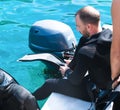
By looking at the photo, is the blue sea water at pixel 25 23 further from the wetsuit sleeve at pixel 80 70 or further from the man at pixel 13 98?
the man at pixel 13 98

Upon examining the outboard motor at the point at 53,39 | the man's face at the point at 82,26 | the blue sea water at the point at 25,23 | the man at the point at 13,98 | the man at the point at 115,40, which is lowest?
the blue sea water at the point at 25,23

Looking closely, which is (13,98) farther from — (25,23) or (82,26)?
(25,23)

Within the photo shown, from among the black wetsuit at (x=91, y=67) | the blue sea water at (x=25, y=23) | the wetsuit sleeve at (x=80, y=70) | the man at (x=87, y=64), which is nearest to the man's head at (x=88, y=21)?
the man at (x=87, y=64)

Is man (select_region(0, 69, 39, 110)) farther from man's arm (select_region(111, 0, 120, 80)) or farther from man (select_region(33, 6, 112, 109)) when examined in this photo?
man's arm (select_region(111, 0, 120, 80))

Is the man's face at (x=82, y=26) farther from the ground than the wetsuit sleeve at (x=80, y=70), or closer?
farther from the ground

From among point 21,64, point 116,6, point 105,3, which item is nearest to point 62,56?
point 21,64

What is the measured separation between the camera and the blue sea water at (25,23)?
15.4ft

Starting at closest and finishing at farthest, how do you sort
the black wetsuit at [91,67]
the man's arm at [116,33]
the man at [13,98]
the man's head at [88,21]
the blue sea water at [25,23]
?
the man's arm at [116,33], the man at [13,98], the black wetsuit at [91,67], the man's head at [88,21], the blue sea water at [25,23]

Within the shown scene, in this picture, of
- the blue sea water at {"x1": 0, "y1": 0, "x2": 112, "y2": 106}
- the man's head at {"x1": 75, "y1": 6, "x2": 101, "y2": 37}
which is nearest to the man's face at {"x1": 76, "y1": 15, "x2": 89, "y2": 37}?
the man's head at {"x1": 75, "y1": 6, "x2": 101, "y2": 37}

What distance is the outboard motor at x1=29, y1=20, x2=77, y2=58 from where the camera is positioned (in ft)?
13.9

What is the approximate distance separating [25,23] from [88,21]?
10.4ft

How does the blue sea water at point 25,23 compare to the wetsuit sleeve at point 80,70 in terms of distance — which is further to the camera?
the blue sea water at point 25,23

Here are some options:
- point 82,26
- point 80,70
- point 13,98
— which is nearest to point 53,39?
point 82,26

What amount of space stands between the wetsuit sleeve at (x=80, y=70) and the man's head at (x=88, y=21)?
1.05 feet
